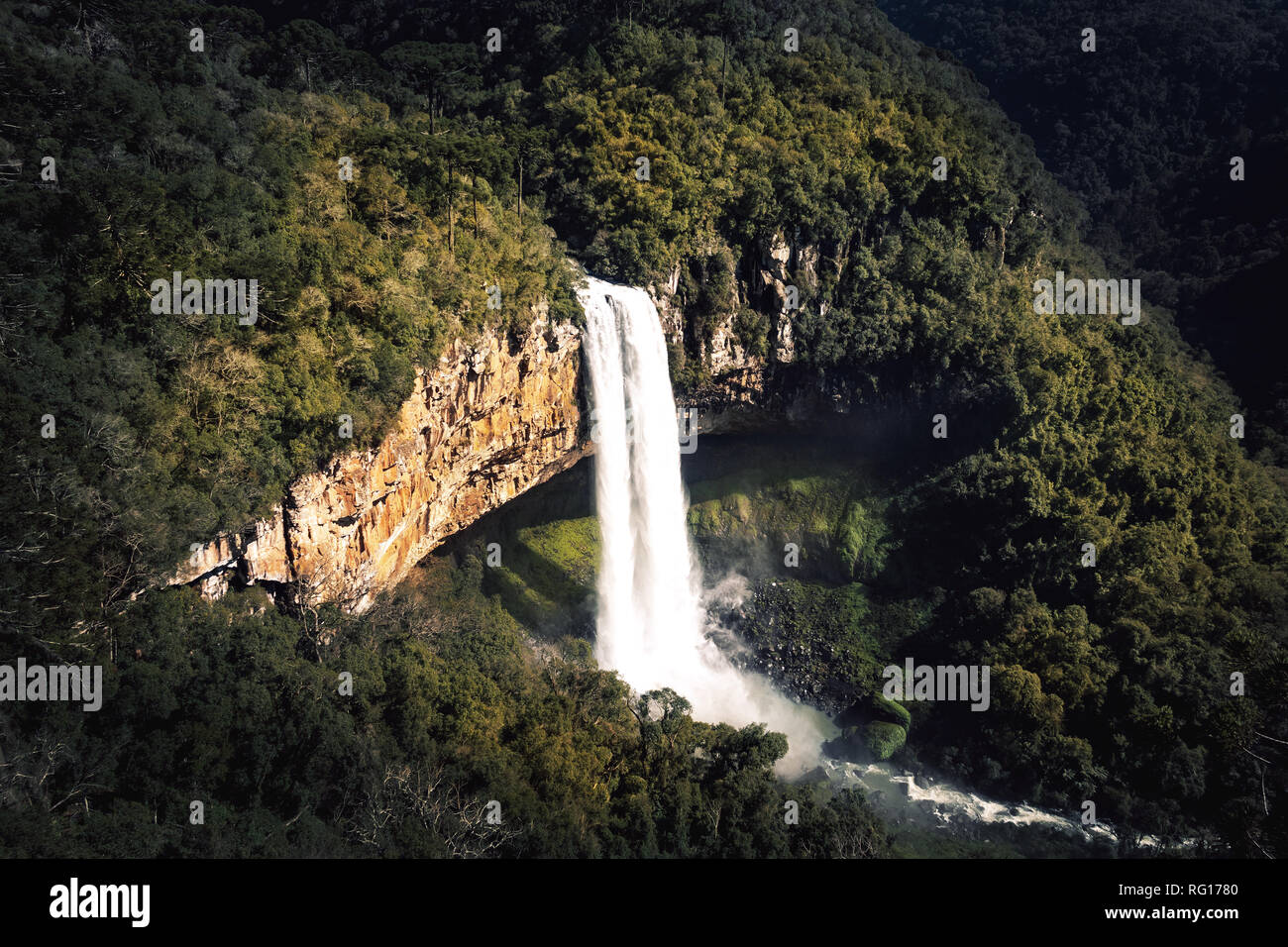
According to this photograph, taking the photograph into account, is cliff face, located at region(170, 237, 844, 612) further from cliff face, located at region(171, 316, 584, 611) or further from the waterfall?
the waterfall

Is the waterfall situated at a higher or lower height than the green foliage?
higher

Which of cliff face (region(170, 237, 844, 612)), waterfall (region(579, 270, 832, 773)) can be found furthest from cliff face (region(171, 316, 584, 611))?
waterfall (region(579, 270, 832, 773))

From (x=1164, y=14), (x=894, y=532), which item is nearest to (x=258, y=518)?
(x=894, y=532)

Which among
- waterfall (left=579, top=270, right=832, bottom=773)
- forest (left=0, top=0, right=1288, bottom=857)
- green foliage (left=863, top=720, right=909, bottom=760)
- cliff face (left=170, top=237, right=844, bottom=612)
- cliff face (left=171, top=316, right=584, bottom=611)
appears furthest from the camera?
waterfall (left=579, top=270, right=832, bottom=773)

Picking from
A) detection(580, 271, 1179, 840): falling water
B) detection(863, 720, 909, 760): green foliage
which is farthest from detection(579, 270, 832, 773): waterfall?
detection(863, 720, 909, 760): green foliage

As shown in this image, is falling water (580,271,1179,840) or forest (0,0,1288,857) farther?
falling water (580,271,1179,840)

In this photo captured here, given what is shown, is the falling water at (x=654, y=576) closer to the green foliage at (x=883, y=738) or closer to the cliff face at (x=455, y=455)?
the green foliage at (x=883, y=738)

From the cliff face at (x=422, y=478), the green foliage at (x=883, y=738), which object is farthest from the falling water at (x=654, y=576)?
the cliff face at (x=422, y=478)

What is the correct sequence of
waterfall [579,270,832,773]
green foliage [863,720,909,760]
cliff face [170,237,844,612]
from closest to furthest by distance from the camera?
cliff face [170,237,844,612] < green foliage [863,720,909,760] < waterfall [579,270,832,773]
